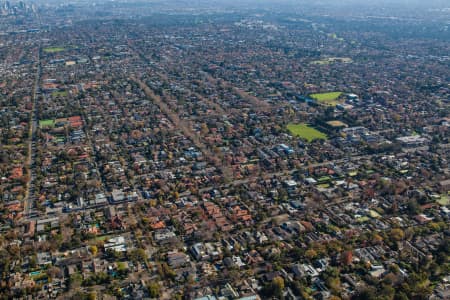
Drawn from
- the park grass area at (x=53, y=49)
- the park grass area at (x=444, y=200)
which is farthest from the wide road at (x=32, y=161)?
the park grass area at (x=53, y=49)

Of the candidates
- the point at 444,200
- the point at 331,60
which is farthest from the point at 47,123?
the point at 331,60

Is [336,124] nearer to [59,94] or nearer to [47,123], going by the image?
[47,123]

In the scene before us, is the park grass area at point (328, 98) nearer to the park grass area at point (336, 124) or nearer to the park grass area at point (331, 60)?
the park grass area at point (336, 124)

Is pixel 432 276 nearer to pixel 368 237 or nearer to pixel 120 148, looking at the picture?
pixel 368 237

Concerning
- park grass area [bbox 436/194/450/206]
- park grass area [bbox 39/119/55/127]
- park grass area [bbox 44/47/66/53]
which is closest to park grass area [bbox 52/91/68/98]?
park grass area [bbox 39/119/55/127]

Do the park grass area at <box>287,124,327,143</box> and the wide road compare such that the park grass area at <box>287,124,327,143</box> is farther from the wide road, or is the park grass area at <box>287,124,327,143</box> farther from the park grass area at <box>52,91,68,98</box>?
the park grass area at <box>52,91,68,98</box>

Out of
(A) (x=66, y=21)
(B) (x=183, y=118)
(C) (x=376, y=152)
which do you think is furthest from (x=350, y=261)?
(A) (x=66, y=21)

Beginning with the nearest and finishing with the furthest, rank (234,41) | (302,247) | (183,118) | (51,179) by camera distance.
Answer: (302,247) < (51,179) < (183,118) < (234,41)

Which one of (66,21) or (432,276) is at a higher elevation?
(66,21)
